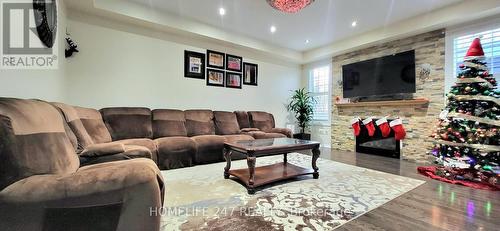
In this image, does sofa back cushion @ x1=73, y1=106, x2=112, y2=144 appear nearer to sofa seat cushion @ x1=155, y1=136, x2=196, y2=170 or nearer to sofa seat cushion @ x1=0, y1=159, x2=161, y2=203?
sofa seat cushion @ x1=155, y1=136, x2=196, y2=170

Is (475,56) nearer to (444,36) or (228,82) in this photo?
(444,36)

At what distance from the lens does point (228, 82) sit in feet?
16.5

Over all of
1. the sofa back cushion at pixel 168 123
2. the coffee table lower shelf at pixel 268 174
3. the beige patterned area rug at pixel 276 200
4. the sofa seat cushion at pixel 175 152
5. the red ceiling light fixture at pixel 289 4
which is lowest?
the beige patterned area rug at pixel 276 200

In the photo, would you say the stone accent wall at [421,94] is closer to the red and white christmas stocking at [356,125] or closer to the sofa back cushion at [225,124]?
the red and white christmas stocking at [356,125]

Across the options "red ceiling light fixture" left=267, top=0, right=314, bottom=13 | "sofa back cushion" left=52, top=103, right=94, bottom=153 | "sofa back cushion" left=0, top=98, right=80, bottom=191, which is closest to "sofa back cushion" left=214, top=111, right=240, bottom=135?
"red ceiling light fixture" left=267, top=0, right=314, bottom=13

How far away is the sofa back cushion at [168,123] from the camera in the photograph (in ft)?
12.2

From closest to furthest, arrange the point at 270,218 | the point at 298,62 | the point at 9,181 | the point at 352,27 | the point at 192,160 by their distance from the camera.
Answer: the point at 9,181 → the point at 270,218 → the point at 192,160 → the point at 352,27 → the point at 298,62

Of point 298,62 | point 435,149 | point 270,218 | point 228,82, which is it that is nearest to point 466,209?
point 435,149

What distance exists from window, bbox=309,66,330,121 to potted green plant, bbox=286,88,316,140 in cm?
15

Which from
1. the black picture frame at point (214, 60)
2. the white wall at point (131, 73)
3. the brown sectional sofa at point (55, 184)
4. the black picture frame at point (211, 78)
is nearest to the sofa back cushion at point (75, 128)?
the brown sectional sofa at point (55, 184)

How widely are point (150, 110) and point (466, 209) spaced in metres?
4.25

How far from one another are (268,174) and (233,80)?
290cm

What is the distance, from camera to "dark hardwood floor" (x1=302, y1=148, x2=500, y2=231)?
1.71 m

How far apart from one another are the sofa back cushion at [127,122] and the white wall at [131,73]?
0.35 meters
